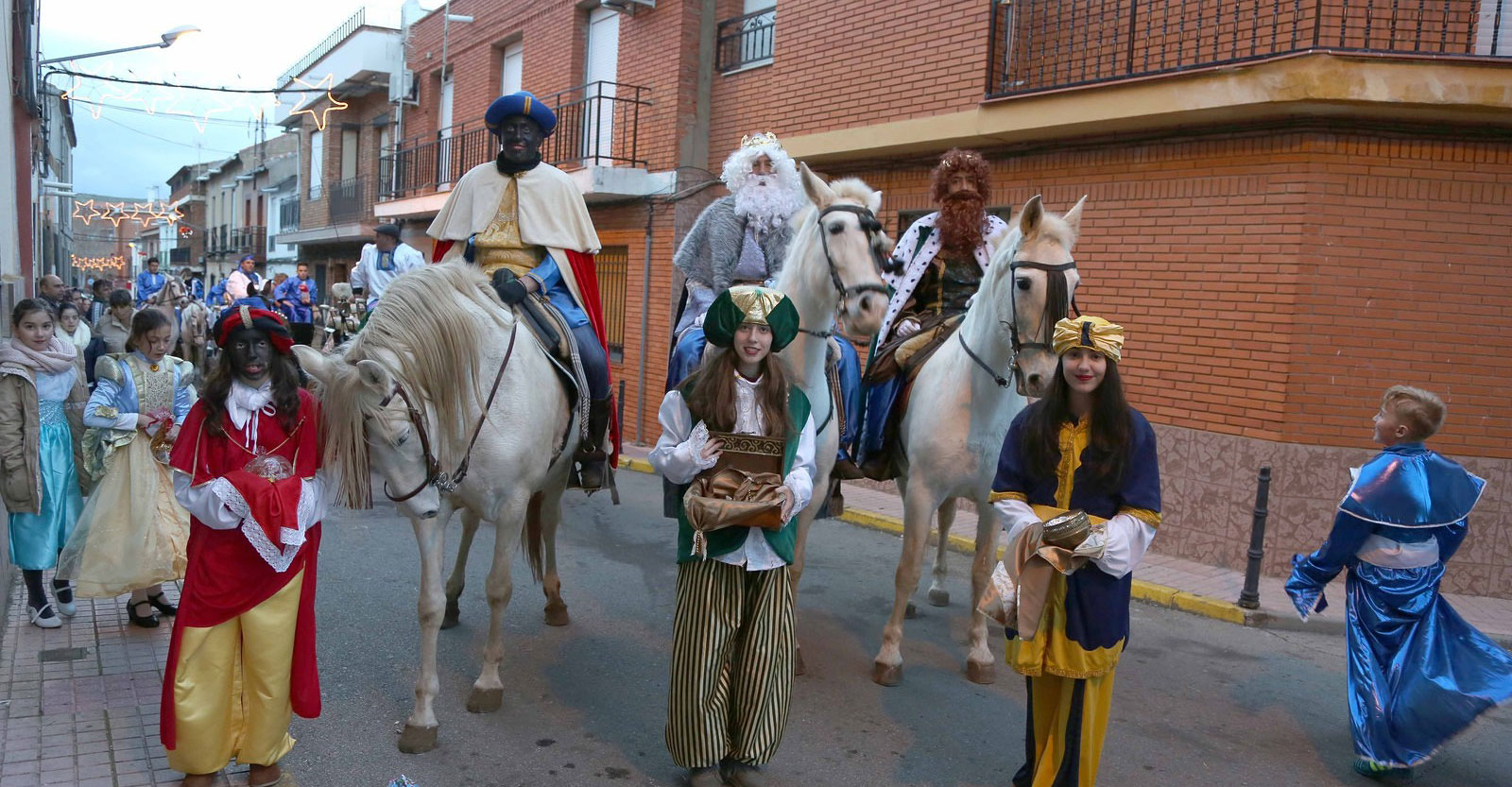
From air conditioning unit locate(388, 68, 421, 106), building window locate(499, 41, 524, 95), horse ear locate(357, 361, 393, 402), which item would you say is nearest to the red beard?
horse ear locate(357, 361, 393, 402)

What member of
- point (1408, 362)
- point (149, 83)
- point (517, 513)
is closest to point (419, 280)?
point (517, 513)

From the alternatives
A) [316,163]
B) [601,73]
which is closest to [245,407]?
[601,73]

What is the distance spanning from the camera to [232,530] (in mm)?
3568

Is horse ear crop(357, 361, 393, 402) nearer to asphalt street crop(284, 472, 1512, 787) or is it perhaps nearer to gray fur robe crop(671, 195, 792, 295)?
asphalt street crop(284, 472, 1512, 787)

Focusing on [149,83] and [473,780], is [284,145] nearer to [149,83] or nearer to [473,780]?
[149,83]

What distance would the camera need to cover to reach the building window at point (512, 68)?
17078 mm

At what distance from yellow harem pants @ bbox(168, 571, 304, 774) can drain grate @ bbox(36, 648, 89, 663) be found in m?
1.90

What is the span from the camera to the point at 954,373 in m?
5.24

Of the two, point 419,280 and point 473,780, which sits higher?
point 419,280

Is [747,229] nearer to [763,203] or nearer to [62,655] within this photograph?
[763,203]

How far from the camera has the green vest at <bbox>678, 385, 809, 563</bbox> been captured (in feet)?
12.1

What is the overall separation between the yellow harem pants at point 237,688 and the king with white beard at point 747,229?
2.49m

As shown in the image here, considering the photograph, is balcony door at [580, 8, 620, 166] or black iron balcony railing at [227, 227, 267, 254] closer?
balcony door at [580, 8, 620, 166]

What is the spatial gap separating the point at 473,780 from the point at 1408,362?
7.01 meters
